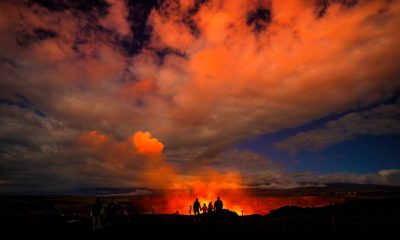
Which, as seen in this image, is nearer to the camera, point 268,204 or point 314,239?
point 314,239

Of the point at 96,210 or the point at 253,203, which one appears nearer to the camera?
the point at 96,210

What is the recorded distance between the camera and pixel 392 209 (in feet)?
180

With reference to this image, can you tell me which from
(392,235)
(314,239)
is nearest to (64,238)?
(314,239)

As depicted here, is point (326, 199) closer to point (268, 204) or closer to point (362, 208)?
point (268, 204)

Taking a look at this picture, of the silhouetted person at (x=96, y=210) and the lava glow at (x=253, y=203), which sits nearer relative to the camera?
the silhouetted person at (x=96, y=210)

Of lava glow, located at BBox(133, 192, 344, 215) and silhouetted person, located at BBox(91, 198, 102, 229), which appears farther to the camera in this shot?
lava glow, located at BBox(133, 192, 344, 215)

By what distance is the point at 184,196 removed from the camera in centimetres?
16212

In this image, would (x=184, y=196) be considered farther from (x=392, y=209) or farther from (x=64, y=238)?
(x=64, y=238)

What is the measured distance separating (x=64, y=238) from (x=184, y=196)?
467ft

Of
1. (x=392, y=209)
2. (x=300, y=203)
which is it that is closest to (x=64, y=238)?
(x=392, y=209)

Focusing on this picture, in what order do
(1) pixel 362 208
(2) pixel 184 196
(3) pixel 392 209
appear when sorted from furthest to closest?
(2) pixel 184 196, (1) pixel 362 208, (3) pixel 392 209

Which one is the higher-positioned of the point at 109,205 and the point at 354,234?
the point at 109,205

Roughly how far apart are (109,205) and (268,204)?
121m

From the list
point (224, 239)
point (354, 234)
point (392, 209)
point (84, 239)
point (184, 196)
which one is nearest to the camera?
point (84, 239)
